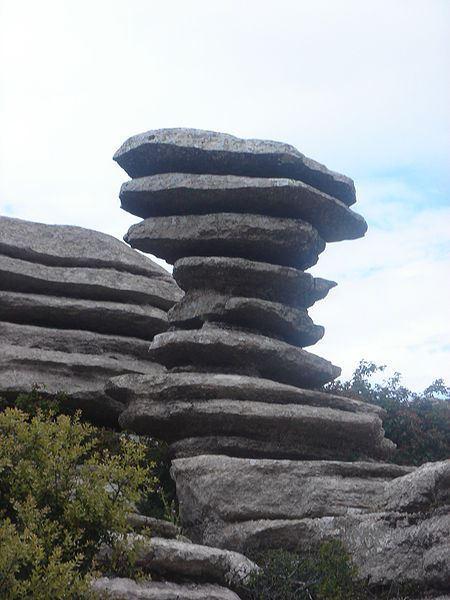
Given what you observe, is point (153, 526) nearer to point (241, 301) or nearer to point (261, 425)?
point (261, 425)

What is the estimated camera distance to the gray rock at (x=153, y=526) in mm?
12547

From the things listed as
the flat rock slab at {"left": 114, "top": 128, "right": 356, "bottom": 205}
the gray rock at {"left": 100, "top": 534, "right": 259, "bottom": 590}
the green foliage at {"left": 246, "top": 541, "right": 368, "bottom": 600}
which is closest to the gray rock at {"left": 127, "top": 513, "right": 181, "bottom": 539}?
the gray rock at {"left": 100, "top": 534, "right": 259, "bottom": 590}

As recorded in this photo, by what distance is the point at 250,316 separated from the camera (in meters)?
19.1

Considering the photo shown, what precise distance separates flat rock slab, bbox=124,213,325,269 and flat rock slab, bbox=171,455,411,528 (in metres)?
5.78

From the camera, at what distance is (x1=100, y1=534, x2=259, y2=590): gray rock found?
11578mm

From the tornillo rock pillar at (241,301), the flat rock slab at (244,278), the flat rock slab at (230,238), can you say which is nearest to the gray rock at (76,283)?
the flat rock slab at (230,238)

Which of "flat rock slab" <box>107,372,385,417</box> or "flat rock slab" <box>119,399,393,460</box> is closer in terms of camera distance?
"flat rock slab" <box>119,399,393,460</box>

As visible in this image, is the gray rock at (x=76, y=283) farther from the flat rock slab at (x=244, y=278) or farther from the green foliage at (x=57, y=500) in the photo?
the green foliage at (x=57, y=500)

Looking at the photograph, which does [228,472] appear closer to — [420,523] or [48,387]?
[420,523]

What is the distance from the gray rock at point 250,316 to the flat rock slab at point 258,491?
4.24m

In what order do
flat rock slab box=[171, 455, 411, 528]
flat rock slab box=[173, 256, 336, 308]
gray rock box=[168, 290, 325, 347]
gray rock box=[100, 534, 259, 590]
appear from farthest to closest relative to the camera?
flat rock slab box=[173, 256, 336, 308], gray rock box=[168, 290, 325, 347], flat rock slab box=[171, 455, 411, 528], gray rock box=[100, 534, 259, 590]

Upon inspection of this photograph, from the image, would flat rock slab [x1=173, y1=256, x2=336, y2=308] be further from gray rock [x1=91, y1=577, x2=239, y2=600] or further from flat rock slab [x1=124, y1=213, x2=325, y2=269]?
gray rock [x1=91, y1=577, x2=239, y2=600]

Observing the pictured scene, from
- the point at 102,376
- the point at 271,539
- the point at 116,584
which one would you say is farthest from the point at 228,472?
the point at 102,376

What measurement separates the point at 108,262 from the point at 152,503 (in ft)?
25.9
